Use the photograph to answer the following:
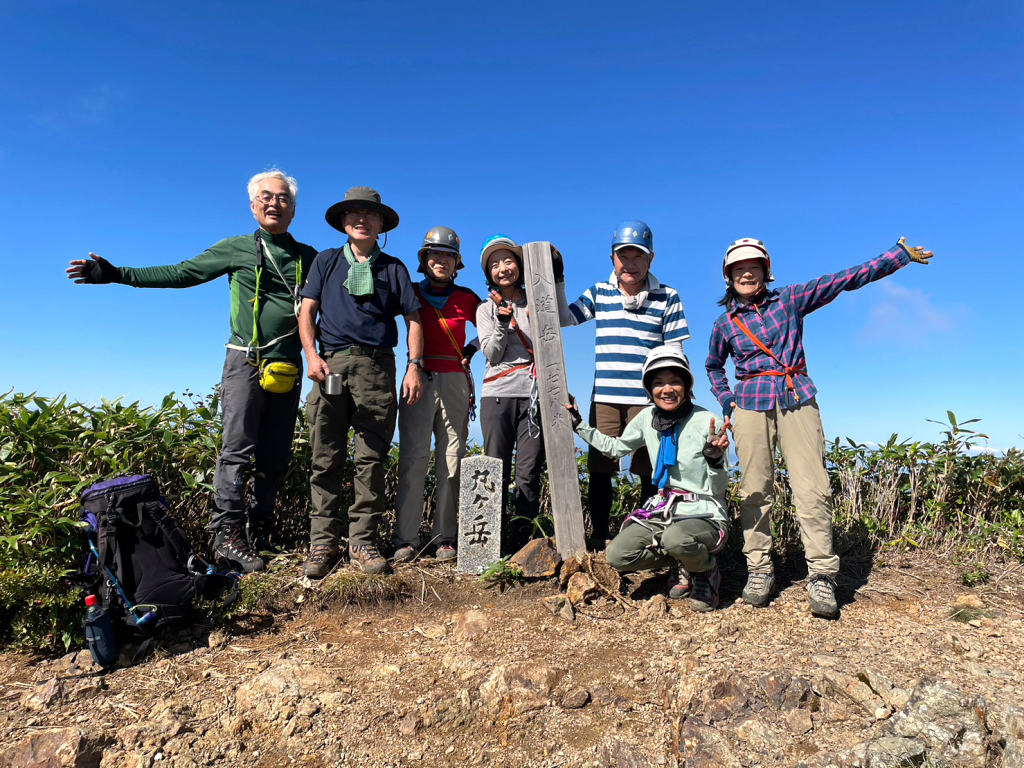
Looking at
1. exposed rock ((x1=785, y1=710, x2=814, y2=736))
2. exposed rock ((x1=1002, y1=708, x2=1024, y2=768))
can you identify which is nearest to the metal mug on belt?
exposed rock ((x1=785, y1=710, x2=814, y2=736))

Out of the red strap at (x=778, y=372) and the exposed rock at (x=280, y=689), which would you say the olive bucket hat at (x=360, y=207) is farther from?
the exposed rock at (x=280, y=689)

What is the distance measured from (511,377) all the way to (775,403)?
1.98 meters

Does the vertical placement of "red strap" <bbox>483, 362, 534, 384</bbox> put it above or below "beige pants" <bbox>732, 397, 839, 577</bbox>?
above

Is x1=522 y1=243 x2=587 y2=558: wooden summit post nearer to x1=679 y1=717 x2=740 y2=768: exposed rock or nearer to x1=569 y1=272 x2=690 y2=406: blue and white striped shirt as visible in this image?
x1=569 y1=272 x2=690 y2=406: blue and white striped shirt

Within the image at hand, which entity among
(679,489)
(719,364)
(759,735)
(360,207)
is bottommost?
(759,735)

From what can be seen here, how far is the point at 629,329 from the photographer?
4965 millimetres

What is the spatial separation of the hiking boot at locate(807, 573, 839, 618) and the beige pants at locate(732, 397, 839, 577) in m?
0.05

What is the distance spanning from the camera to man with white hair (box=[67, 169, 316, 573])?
4941 millimetres

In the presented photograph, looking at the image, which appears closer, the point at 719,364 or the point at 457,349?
the point at 719,364

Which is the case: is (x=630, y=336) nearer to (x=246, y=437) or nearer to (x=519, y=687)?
(x=519, y=687)

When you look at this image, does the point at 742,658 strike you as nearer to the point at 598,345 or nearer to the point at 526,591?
the point at 526,591

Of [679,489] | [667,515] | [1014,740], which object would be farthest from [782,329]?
[1014,740]

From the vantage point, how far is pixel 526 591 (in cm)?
483

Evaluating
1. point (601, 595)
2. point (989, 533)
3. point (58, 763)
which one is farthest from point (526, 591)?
point (989, 533)
